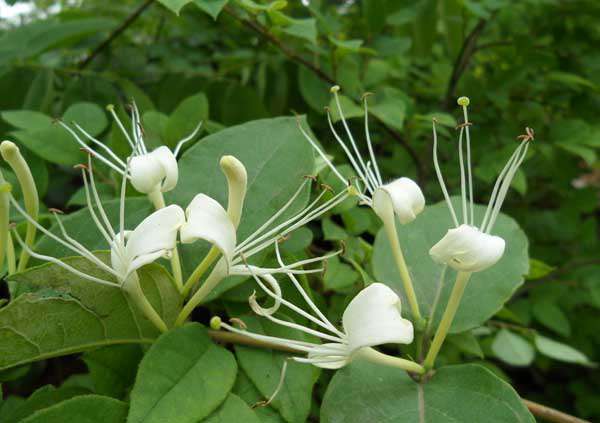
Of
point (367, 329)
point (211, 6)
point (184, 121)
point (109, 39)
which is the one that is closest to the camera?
point (367, 329)

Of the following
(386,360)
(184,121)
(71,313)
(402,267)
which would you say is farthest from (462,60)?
(71,313)

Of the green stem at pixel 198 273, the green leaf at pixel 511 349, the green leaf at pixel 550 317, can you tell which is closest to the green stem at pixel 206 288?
the green stem at pixel 198 273

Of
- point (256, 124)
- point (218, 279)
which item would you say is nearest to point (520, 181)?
point (256, 124)

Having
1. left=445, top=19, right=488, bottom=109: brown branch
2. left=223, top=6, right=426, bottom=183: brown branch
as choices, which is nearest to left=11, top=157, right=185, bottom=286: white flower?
left=223, top=6, right=426, bottom=183: brown branch

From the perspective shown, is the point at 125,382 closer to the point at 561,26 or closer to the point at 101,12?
the point at 101,12

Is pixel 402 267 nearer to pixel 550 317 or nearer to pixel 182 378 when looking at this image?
pixel 182 378

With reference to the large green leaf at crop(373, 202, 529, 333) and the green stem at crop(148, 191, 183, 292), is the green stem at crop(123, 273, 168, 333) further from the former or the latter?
the large green leaf at crop(373, 202, 529, 333)
